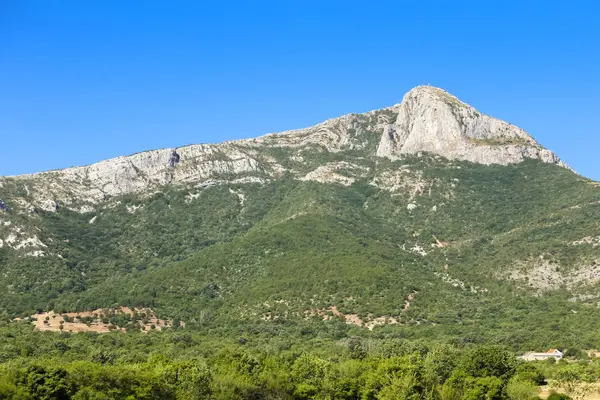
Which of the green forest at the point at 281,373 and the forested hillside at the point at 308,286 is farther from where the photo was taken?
the forested hillside at the point at 308,286

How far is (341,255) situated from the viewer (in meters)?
152

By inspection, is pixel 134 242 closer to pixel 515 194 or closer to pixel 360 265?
pixel 360 265

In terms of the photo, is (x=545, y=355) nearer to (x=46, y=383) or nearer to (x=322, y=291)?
(x=322, y=291)

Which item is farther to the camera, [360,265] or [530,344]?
[360,265]

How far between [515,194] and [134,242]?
334 feet

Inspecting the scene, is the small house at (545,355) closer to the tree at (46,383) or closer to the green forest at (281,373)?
the green forest at (281,373)

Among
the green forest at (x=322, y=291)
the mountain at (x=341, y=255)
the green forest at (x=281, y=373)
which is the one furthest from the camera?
the mountain at (x=341, y=255)

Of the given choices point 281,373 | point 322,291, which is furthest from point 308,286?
point 281,373

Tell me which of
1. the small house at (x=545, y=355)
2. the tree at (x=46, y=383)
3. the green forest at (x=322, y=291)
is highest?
the green forest at (x=322, y=291)

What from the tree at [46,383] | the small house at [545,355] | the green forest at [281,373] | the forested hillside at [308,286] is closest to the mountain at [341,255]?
the forested hillside at [308,286]

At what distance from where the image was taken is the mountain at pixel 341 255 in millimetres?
134250

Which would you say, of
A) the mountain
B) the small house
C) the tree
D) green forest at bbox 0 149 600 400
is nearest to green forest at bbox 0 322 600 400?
the tree

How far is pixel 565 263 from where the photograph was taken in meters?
142

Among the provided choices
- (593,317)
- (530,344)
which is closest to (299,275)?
(530,344)
